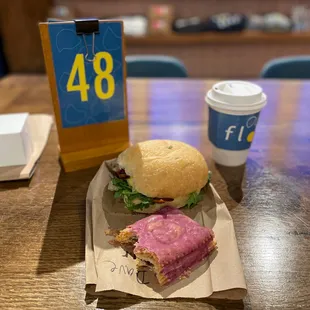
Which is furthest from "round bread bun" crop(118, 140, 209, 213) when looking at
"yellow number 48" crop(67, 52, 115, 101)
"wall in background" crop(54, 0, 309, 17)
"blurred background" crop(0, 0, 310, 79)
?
"wall in background" crop(54, 0, 309, 17)

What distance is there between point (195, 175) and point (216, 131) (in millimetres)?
220

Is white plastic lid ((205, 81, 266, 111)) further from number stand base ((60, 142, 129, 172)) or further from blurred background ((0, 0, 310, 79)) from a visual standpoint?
blurred background ((0, 0, 310, 79))

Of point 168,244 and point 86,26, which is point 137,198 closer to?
point 168,244

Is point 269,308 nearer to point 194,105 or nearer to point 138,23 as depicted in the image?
point 194,105

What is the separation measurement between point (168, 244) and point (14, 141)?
1.74 feet

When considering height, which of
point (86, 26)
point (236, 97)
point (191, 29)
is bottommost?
point (191, 29)

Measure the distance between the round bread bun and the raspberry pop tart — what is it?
0.27ft

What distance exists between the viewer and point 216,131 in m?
0.97

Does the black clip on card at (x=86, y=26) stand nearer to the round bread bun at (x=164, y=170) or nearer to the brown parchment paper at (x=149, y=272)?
the round bread bun at (x=164, y=170)

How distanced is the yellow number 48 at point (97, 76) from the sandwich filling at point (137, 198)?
Answer: 0.26 metres

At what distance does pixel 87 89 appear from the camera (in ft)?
3.10

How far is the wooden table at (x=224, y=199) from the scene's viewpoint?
1.94 feet

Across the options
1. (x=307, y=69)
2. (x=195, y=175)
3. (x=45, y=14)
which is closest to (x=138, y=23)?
(x=45, y=14)

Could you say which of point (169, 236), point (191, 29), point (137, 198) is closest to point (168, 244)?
point (169, 236)
